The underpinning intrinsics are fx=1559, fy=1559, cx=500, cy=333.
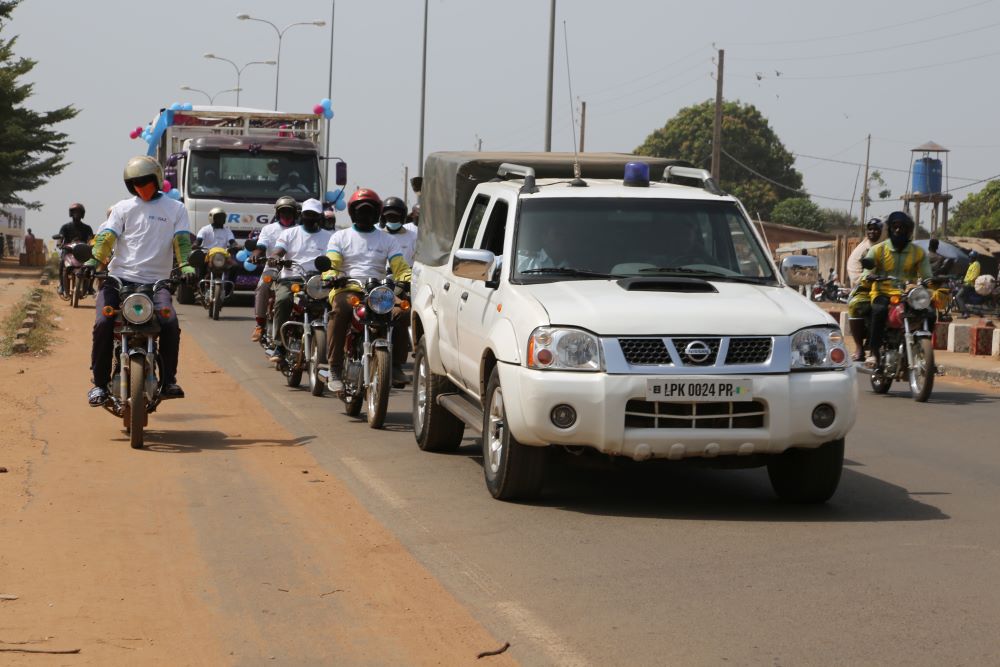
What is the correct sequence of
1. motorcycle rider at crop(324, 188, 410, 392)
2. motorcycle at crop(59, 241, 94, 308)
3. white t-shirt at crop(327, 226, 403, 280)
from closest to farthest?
Answer: motorcycle rider at crop(324, 188, 410, 392)
white t-shirt at crop(327, 226, 403, 280)
motorcycle at crop(59, 241, 94, 308)

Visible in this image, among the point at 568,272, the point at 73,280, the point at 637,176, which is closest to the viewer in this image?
the point at 568,272

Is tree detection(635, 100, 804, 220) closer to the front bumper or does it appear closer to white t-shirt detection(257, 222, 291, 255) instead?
white t-shirt detection(257, 222, 291, 255)

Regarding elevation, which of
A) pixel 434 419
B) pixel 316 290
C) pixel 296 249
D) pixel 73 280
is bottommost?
pixel 434 419

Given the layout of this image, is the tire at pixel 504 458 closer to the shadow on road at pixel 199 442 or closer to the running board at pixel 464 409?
the running board at pixel 464 409

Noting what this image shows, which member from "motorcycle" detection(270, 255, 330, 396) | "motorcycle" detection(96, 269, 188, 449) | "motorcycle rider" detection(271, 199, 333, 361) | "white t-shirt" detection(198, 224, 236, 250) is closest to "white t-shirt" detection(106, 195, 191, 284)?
"motorcycle" detection(96, 269, 188, 449)

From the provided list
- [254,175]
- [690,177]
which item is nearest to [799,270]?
[690,177]

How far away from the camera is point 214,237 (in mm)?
26562

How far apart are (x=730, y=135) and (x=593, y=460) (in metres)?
94.9

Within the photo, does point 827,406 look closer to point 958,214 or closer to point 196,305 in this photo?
point 196,305

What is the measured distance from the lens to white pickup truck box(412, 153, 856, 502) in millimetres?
8172

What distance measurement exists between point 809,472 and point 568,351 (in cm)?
158

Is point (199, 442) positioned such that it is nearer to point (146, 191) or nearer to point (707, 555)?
point (146, 191)

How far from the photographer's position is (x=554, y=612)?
20.3 feet

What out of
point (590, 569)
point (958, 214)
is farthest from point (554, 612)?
point (958, 214)
